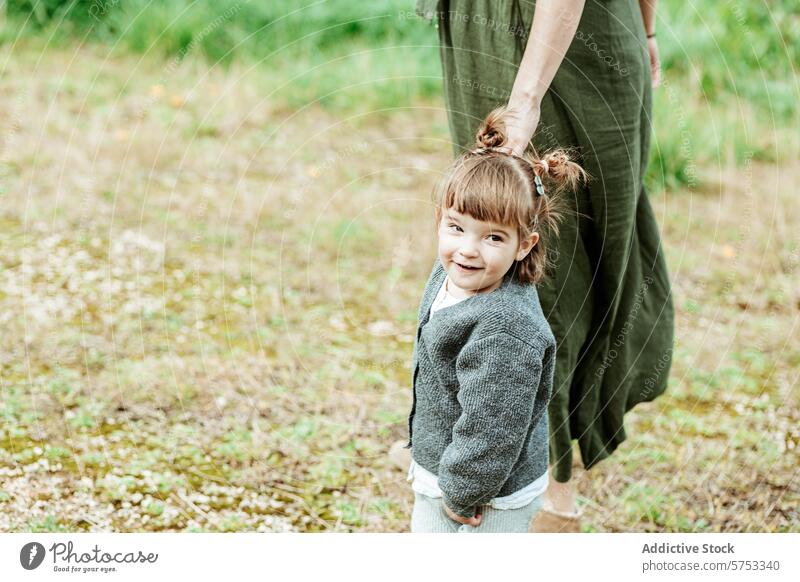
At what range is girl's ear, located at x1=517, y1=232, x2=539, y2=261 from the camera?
1.47 m

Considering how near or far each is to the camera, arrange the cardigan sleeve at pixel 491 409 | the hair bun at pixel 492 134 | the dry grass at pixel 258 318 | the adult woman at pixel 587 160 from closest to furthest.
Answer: the cardigan sleeve at pixel 491 409 < the hair bun at pixel 492 134 < the adult woman at pixel 587 160 < the dry grass at pixel 258 318

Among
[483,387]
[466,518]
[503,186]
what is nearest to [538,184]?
[503,186]

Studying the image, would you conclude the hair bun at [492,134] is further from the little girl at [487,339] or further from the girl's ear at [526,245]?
the girl's ear at [526,245]

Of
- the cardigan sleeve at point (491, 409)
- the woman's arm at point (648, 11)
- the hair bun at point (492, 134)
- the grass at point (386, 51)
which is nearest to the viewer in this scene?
the cardigan sleeve at point (491, 409)

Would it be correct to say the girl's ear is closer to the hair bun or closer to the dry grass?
the hair bun

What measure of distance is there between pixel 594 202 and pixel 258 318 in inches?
50.0

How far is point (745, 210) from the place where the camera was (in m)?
3.64

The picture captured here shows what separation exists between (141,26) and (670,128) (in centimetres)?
228

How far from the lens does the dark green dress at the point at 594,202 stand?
1737 mm

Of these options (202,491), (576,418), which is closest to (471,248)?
(576,418)

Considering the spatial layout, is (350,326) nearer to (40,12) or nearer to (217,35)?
(217,35)

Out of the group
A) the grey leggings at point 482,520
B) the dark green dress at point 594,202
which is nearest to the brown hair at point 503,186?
the dark green dress at point 594,202

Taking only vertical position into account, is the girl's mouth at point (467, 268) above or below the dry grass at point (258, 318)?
above

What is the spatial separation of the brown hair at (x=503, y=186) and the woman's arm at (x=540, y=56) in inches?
1.7
